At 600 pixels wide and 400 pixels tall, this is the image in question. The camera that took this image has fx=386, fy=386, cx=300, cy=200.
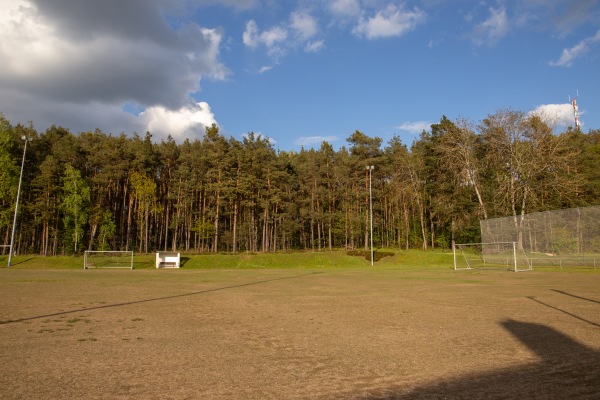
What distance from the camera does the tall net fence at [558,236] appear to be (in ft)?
101

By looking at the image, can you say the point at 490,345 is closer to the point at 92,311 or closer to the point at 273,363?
the point at 273,363

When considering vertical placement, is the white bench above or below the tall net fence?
below

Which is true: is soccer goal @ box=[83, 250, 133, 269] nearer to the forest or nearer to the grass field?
the forest

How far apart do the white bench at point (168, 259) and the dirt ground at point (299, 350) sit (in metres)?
28.6

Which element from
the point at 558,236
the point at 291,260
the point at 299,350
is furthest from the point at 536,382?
the point at 291,260

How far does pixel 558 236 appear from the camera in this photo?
3266cm

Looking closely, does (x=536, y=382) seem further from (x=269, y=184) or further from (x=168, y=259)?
(x=269, y=184)

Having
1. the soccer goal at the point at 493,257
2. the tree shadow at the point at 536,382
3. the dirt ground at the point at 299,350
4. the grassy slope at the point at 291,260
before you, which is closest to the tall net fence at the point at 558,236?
the soccer goal at the point at 493,257

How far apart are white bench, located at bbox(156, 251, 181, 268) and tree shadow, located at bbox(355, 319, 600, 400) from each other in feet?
128

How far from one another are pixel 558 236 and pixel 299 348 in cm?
3327

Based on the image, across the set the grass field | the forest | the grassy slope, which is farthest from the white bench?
the grass field

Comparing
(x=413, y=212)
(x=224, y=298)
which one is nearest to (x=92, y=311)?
(x=224, y=298)

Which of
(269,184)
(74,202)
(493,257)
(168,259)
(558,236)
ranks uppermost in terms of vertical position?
(269,184)

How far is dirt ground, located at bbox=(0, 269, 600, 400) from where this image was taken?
5.24 m
